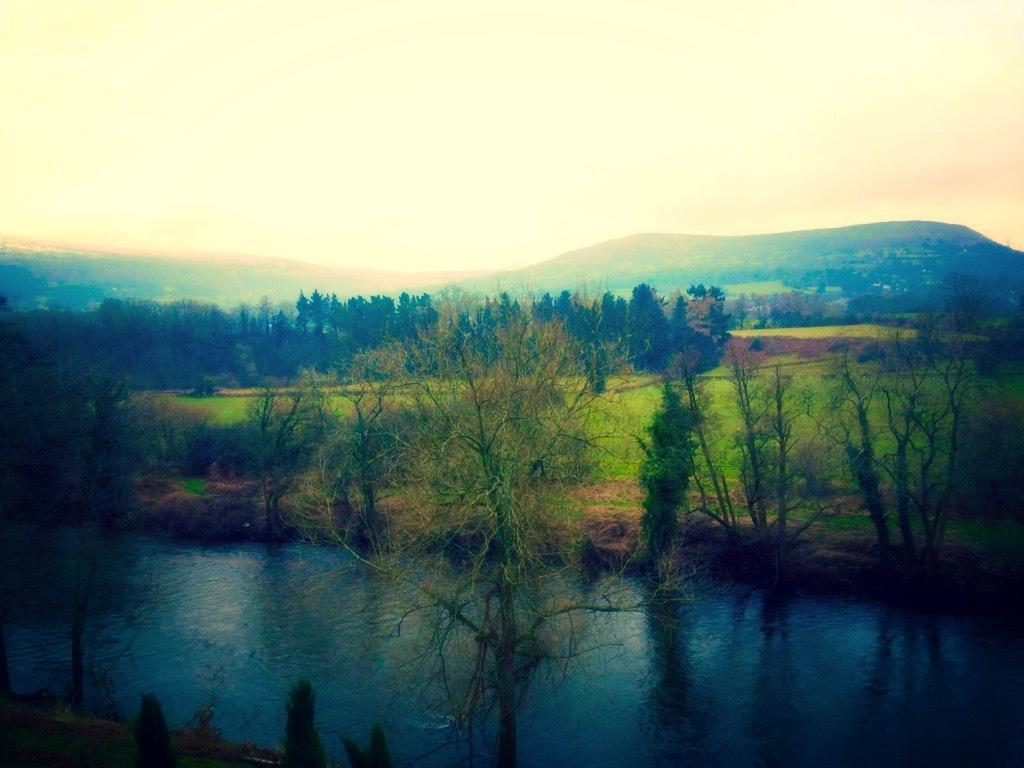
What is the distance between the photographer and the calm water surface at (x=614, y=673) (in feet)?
66.0

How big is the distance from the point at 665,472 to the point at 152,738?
23.9 meters

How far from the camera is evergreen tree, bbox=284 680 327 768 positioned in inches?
517

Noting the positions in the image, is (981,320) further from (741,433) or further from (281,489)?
(281,489)

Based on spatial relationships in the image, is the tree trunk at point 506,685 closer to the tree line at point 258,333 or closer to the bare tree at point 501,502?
the bare tree at point 501,502

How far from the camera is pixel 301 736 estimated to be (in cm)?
1316

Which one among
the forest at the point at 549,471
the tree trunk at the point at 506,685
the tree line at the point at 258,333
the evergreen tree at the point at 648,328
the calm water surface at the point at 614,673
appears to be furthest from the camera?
the tree line at the point at 258,333

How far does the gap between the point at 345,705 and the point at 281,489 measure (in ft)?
75.2

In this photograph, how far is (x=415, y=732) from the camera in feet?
67.8

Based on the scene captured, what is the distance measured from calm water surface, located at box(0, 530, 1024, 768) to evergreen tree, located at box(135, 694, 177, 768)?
5.84 m

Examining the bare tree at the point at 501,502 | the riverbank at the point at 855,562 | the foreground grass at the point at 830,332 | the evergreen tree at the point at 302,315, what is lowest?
the riverbank at the point at 855,562

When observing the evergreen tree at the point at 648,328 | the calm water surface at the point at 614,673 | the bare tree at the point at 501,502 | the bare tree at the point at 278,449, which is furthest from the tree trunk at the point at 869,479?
the bare tree at the point at 278,449

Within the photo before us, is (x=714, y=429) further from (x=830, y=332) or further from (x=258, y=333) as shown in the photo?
(x=258, y=333)

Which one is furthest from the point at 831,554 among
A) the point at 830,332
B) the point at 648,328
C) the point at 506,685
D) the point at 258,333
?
the point at 258,333

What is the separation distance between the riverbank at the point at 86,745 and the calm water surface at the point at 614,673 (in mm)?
2527
